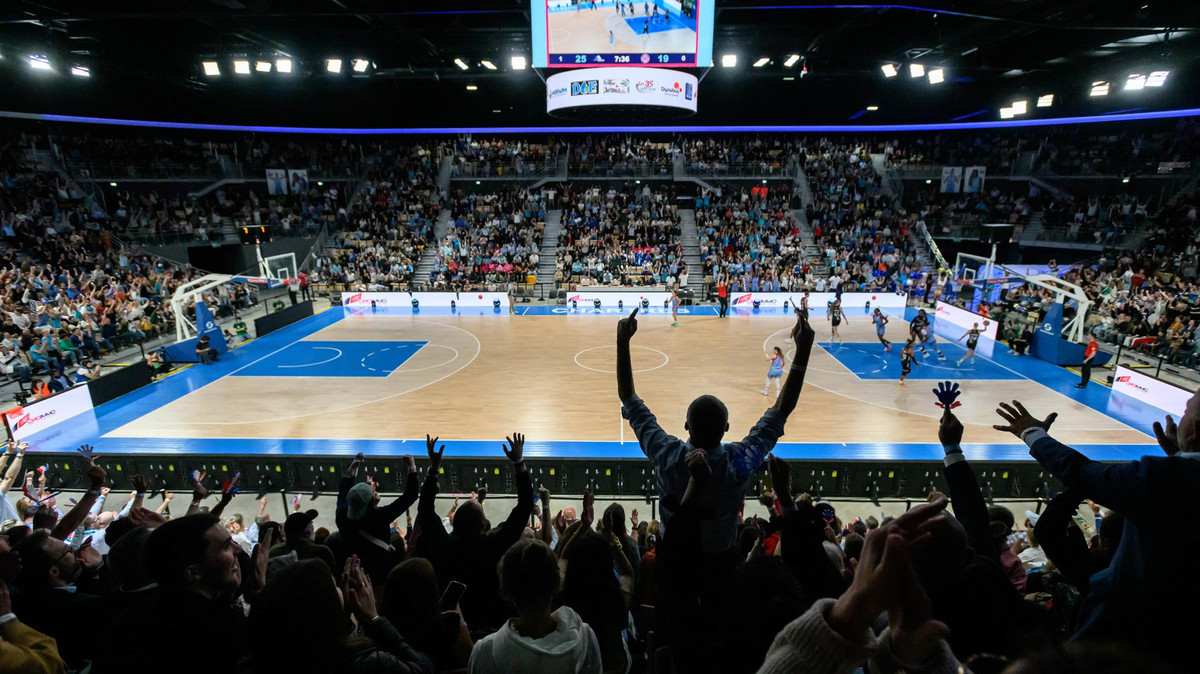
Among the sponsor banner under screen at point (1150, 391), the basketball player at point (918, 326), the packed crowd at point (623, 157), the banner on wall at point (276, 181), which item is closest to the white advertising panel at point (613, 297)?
the basketball player at point (918, 326)

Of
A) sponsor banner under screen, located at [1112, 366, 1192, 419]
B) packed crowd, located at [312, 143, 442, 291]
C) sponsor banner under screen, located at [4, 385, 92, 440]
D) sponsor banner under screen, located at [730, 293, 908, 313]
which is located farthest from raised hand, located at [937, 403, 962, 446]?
packed crowd, located at [312, 143, 442, 291]

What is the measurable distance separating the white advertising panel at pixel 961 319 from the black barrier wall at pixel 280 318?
25510 millimetres

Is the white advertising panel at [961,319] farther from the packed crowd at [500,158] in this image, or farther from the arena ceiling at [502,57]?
the packed crowd at [500,158]

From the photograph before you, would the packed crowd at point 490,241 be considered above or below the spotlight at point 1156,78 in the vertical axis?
below

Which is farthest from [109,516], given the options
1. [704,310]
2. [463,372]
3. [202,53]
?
[202,53]

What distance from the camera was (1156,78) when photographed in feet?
81.4

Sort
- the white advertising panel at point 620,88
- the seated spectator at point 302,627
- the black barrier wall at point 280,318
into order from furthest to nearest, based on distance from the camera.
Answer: the black barrier wall at point 280,318
the white advertising panel at point 620,88
the seated spectator at point 302,627

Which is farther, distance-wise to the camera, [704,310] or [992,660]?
[704,310]

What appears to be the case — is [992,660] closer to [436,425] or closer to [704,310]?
[436,425]

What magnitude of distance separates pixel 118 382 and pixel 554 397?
37.6 ft

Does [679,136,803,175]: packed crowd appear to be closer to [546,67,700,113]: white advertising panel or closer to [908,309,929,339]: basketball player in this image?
[546,67,700,113]: white advertising panel

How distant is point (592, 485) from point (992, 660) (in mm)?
7891

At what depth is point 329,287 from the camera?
29.8 m

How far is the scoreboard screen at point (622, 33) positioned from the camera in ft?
63.8
